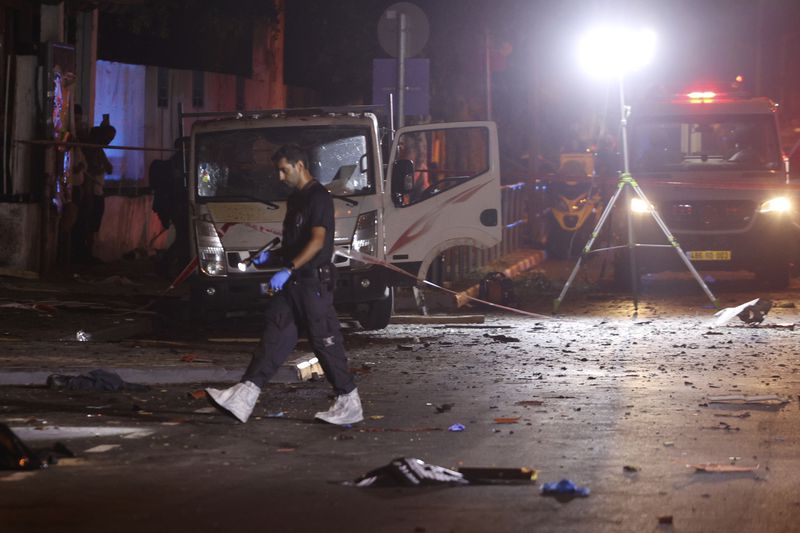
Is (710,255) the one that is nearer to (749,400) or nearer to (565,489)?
(749,400)

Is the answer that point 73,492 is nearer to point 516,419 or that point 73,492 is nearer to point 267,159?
point 516,419

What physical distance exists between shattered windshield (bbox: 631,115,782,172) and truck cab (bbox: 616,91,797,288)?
0.04ft

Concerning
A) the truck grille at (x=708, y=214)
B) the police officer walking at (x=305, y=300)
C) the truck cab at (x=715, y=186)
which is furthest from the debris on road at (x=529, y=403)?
the truck grille at (x=708, y=214)

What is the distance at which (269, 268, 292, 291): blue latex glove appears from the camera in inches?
360

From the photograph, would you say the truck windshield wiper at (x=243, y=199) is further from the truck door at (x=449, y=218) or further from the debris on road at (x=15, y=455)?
the debris on road at (x=15, y=455)

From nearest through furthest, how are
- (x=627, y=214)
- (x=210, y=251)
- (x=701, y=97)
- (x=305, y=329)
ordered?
1. (x=305, y=329)
2. (x=210, y=251)
3. (x=627, y=214)
4. (x=701, y=97)

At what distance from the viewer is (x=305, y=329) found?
9.38 metres

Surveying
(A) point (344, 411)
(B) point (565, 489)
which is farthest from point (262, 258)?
(B) point (565, 489)

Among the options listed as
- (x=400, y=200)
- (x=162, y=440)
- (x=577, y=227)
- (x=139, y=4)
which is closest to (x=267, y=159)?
(x=400, y=200)

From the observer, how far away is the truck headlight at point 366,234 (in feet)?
46.5

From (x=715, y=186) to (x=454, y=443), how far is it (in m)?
12.0

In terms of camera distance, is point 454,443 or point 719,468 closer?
point 719,468

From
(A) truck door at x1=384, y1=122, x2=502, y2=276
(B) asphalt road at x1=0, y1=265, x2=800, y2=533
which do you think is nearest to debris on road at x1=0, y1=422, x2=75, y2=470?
(B) asphalt road at x1=0, y1=265, x2=800, y2=533

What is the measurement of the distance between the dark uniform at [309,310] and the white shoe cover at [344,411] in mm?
57
